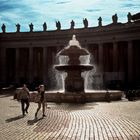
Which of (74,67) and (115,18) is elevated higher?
(115,18)

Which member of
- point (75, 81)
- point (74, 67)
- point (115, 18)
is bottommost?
point (75, 81)

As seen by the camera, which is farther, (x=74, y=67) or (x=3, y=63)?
(x=3, y=63)

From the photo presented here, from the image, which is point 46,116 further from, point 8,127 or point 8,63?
point 8,63

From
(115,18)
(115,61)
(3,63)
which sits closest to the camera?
(115,18)

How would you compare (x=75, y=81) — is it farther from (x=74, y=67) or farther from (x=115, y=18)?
(x=115, y=18)

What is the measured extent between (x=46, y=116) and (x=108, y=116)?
3.65m

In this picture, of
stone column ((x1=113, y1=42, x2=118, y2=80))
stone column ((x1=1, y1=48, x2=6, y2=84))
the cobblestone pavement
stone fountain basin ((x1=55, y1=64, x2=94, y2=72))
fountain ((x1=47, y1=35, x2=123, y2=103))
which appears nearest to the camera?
the cobblestone pavement

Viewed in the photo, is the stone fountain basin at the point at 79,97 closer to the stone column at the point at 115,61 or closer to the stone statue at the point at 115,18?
the stone column at the point at 115,61

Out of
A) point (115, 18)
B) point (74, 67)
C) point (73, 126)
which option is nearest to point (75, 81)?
point (74, 67)

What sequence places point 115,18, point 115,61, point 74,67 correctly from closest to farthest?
1. point 74,67
2. point 115,18
3. point 115,61

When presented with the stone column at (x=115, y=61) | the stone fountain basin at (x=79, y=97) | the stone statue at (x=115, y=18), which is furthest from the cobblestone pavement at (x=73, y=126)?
the stone statue at (x=115, y=18)

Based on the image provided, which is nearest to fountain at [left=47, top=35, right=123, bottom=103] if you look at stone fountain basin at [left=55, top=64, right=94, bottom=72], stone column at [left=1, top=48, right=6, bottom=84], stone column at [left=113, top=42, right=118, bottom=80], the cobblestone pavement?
stone fountain basin at [left=55, top=64, right=94, bottom=72]

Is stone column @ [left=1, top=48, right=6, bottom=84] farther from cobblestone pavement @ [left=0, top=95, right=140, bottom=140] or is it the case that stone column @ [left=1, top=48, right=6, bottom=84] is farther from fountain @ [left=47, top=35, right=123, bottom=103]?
cobblestone pavement @ [left=0, top=95, right=140, bottom=140]

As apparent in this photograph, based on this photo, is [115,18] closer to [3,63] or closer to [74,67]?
[3,63]
